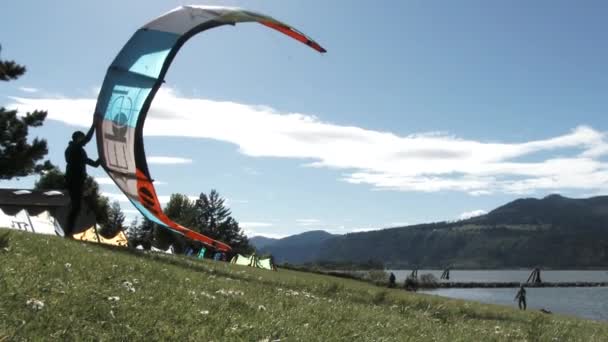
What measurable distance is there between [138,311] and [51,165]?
42812mm

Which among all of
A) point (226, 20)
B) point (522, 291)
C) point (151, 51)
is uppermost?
point (226, 20)

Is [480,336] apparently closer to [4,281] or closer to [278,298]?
[278,298]

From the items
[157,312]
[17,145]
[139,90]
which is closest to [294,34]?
[139,90]

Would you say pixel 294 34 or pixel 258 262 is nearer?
pixel 294 34

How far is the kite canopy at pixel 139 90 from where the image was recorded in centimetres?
1822

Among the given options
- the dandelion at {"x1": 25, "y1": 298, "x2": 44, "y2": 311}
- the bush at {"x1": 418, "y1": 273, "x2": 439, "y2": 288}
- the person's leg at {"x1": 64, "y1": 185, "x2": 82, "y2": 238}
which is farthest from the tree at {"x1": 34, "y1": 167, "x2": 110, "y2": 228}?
the bush at {"x1": 418, "y1": 273, "x2": 439, "y2": 288}

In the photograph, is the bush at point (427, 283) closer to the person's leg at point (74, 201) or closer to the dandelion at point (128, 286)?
the person's leg at point (74, 201)

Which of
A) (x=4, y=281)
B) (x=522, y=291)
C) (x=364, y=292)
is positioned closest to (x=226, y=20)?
(x=364, y=292)

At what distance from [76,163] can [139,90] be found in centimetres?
303

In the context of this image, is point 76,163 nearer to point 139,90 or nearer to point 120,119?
point 120,119

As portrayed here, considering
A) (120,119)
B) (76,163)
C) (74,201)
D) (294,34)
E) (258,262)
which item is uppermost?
(294,34)

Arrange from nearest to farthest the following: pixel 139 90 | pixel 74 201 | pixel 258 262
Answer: pixel 139 90
pixel 74 201
pixel 258 262

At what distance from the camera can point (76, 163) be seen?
18500 mm

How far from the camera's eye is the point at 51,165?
4641 cm
